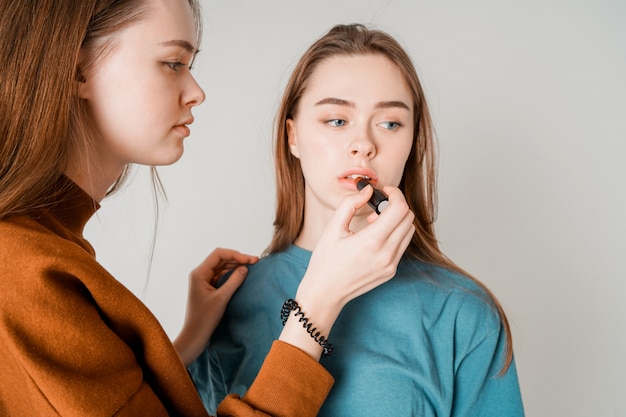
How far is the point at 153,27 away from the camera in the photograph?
94cm

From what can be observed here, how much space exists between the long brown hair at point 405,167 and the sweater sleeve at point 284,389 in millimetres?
437

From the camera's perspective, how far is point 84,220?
1.00 meters

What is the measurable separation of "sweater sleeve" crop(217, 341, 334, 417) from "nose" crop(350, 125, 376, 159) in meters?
0.42

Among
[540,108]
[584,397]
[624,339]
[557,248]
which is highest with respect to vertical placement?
[540,108]

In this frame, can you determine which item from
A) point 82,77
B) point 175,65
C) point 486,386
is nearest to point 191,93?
point 175,65

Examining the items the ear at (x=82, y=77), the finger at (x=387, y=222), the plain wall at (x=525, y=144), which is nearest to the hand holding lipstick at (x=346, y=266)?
the finger at (x=387, y=222)

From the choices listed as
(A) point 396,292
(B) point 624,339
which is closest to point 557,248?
(B) point 624,339

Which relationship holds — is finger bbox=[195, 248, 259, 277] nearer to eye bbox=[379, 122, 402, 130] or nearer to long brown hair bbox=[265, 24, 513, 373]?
long brown hair bbox=[265, 24, 513, 373]

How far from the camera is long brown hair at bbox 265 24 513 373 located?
128 cm

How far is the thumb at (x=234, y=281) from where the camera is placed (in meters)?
1.37

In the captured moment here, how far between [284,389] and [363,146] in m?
0.49

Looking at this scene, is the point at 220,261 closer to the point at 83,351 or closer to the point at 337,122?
the point at 337,122

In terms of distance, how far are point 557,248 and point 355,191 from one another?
31.6 inches

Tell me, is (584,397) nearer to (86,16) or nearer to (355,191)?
(355,191)
